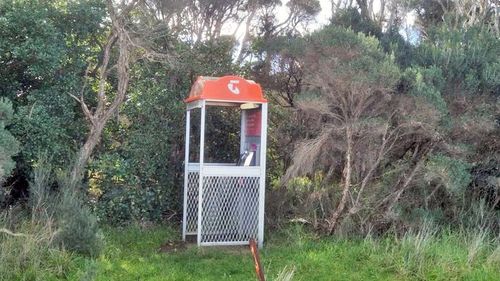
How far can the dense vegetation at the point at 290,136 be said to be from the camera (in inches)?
290

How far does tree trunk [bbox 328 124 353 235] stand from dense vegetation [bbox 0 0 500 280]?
30 millimetres

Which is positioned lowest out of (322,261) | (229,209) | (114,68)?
(322,261)

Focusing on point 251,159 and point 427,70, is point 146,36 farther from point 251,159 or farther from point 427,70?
point 427,70

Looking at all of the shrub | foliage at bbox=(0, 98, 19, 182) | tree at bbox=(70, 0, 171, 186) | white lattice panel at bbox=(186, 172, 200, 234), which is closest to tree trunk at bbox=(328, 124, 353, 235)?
white lattice panel at bbox=(186, 172, 200, 234)

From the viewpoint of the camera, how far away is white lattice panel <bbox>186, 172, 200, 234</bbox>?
852cm

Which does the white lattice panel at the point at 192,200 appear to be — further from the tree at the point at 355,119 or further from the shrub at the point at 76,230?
the shrub at the point at 76,230

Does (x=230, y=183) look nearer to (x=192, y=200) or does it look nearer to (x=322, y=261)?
(x=192, y=200)

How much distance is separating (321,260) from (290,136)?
9.92 ft

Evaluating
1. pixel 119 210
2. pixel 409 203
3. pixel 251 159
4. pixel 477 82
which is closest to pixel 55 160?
pixel 119 210

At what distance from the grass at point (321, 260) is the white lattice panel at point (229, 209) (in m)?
0.29

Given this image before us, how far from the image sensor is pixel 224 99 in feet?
25.8

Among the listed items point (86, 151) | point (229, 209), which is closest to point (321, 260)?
point (229, 209)

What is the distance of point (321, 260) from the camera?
7133mm

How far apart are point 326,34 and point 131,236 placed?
424 cm
